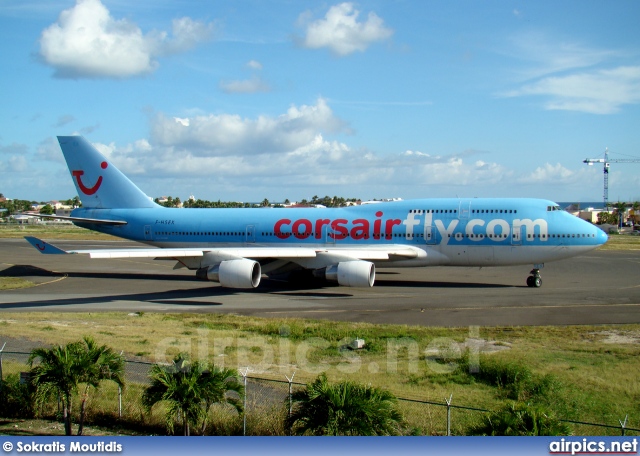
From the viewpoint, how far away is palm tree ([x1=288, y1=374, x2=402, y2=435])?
946cm

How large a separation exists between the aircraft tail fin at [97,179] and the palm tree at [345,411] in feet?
109

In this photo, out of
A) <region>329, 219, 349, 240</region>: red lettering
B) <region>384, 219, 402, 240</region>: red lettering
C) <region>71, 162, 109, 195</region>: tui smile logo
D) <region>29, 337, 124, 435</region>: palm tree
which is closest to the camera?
Answer: <region>29, 337, 124, 435</region>: palm tree

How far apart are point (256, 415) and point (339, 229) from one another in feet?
78.1

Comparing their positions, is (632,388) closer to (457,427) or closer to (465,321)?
(457,427)

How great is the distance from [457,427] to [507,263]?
22425 mm

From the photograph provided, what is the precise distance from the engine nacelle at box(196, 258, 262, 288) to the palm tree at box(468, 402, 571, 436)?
20151 millimetres

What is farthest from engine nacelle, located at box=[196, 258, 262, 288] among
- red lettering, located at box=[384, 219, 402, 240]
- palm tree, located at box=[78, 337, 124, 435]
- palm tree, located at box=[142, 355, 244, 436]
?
palm tree, located at box=[142, 355, 244, 436]

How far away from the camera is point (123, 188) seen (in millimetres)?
40406

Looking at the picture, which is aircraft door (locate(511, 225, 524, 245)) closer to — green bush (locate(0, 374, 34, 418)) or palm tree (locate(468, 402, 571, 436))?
palm tree (locate(468, 402, 571, 436))

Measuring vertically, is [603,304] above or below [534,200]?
below

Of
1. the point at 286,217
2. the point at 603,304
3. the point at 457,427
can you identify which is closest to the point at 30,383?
the point at 457,427

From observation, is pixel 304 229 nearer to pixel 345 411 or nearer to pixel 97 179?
pixel 97 179

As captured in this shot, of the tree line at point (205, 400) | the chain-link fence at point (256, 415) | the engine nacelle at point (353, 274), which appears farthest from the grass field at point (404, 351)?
the engine nacelle at point (353, 274)

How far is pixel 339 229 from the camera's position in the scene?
1375 inches
